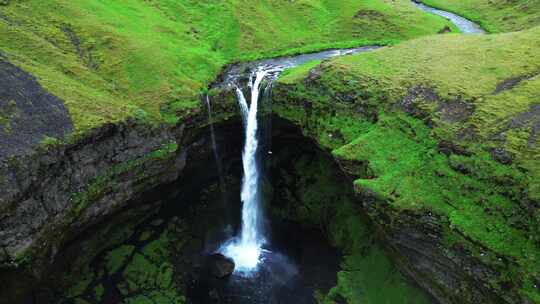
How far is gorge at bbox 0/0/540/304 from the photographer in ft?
63.1

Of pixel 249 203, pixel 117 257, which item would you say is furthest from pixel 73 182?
pixel 249 203

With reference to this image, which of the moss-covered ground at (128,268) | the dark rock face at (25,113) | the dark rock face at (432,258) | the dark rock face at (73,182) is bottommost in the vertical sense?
the moss-covered ground at (128,268)

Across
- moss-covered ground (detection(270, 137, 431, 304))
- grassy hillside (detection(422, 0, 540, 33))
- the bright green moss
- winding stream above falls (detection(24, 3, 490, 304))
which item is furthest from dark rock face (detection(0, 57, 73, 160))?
grassy hillside (detection(422, 0, 540, 33))

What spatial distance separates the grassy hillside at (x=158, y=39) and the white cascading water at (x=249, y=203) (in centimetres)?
421

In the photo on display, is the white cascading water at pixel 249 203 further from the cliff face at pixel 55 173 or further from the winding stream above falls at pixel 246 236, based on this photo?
the cliff face at pixel 55 173

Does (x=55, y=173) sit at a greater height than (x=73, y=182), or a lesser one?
greater

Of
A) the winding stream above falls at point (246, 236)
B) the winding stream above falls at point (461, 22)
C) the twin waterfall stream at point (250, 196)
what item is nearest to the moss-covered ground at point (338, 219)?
the winding stream above falls at point (246, 236)

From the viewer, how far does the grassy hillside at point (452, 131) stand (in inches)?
712

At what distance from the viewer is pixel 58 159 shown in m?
20.7

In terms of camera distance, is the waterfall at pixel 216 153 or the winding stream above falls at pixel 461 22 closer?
the waterfall at pixel 216 153

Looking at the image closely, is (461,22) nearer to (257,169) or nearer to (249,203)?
(257,169)

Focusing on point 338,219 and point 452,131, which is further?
point 338,219

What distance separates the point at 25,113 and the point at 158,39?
621 inches

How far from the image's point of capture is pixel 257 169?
2994 cm
